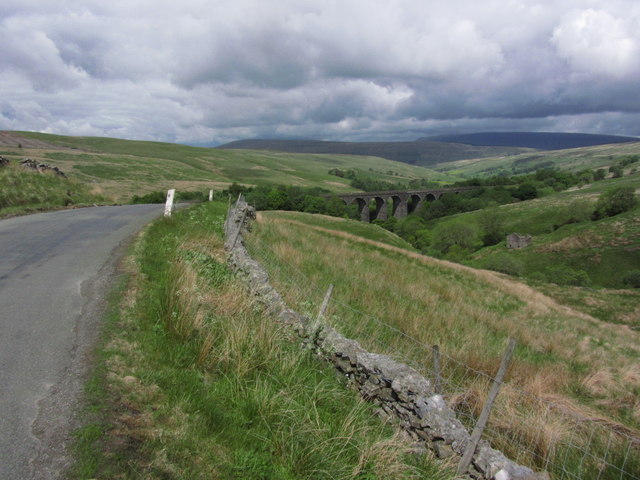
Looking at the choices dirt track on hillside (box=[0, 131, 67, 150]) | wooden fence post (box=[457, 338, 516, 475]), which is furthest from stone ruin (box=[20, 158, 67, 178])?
dirt track on hillside (box=[0, 131, 67, 150])

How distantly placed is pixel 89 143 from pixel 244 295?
581ft

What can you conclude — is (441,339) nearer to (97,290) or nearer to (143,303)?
(143,303)

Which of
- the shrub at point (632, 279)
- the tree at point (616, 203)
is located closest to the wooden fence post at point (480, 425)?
the shrub at point (632, 279)

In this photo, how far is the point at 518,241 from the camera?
7225cm

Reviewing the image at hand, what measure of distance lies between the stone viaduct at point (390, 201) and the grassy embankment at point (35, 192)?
99.2 m

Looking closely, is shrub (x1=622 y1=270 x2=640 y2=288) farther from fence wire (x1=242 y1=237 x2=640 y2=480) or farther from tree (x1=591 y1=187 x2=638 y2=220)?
fence wire (x1=242 y1=237 x2=640 y2=480)

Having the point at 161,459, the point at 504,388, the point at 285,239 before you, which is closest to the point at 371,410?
the point at 504,388

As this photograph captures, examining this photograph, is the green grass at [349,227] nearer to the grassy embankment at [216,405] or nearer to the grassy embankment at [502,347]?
the grassy embankment at [502,347]

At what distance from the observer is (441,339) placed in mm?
9508

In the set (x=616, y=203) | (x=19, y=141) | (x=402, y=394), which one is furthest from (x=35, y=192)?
(x=19, y=141)

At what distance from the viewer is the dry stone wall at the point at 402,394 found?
446cm

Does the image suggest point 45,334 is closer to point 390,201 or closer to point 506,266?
point 506,266

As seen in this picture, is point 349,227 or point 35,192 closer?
point 35,192

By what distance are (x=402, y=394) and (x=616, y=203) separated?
313ft
